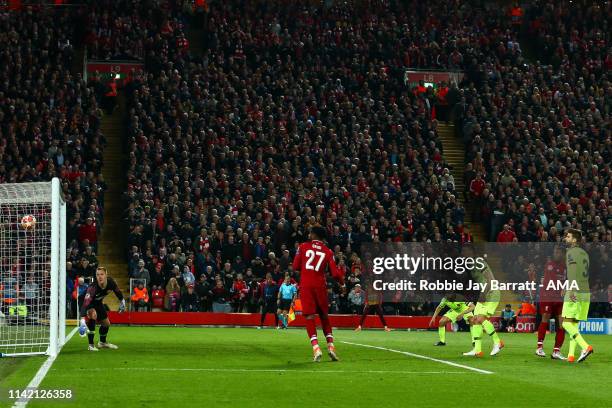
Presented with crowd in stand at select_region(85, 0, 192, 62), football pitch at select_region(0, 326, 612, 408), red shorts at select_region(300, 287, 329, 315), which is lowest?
football pitch at select_region(0, 326, 612, 408)

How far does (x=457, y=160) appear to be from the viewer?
146 ft

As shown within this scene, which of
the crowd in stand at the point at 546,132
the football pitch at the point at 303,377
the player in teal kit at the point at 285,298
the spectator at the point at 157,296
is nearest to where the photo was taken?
the football pitch at the point at 303,377

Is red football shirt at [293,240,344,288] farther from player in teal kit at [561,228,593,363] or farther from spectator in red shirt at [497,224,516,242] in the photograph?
spectator in red shirt at [497,224,516,242]

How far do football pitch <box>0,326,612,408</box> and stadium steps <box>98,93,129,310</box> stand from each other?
1338cm

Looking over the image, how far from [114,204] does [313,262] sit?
21875 mm

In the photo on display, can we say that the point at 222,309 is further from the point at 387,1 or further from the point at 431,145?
the point at 387,1

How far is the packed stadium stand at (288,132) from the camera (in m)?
35.5

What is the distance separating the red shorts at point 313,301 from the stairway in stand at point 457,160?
22.9 meters

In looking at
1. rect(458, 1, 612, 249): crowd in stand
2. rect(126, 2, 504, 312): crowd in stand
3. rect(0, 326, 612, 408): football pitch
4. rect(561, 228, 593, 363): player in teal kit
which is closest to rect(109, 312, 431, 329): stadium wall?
rect(126, 2, 504, 312): crowd in stand

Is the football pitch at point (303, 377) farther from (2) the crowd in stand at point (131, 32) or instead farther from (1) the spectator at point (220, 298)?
(2) the crowd in stand at point (131, 32)

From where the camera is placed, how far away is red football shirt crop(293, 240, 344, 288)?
58.4 ft

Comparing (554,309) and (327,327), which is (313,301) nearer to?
(327,327)

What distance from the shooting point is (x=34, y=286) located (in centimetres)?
2502

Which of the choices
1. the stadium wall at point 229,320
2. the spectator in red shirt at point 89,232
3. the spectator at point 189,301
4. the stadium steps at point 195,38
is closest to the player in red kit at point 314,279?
the stadium wall at point 229,320
